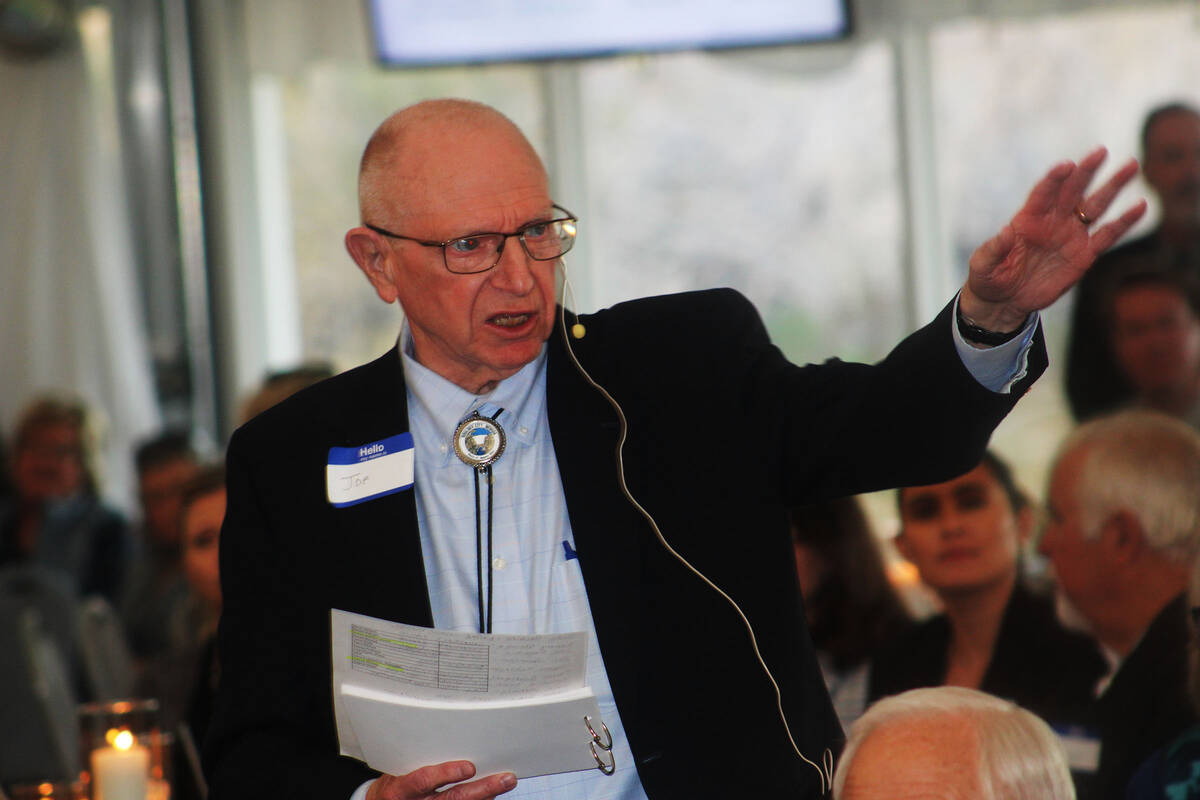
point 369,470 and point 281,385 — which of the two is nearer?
point 369,470

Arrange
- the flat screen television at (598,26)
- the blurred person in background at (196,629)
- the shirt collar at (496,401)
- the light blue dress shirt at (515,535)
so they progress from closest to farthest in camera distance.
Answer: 1. the light blue dress shirt at (515,535)
2. the shirt collar at (496,401)
3. the blurred person in background at (196,629)
4. the flat screen television at (598,26)

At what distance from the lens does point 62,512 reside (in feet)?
17.2

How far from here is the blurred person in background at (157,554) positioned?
177 inches

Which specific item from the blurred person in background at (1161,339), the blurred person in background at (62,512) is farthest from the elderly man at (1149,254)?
the blurred person in background at (62,512)

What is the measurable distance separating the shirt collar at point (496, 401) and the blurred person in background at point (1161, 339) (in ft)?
8.49

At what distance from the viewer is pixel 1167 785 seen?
6.31ft

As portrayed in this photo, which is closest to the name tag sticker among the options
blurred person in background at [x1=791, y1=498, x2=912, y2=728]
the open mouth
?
the open mouth

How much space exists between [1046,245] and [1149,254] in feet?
10.8

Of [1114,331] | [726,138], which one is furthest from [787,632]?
[726,138]

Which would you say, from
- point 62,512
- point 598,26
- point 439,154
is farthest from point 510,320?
point 62,512

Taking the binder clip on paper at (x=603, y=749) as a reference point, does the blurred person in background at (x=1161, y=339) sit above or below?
above

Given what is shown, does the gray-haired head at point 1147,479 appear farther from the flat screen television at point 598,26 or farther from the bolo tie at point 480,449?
the flat screen television at point 598,26

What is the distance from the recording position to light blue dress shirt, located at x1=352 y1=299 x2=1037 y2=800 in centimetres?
162

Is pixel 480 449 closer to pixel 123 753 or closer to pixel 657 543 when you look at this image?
pixel 657 543
